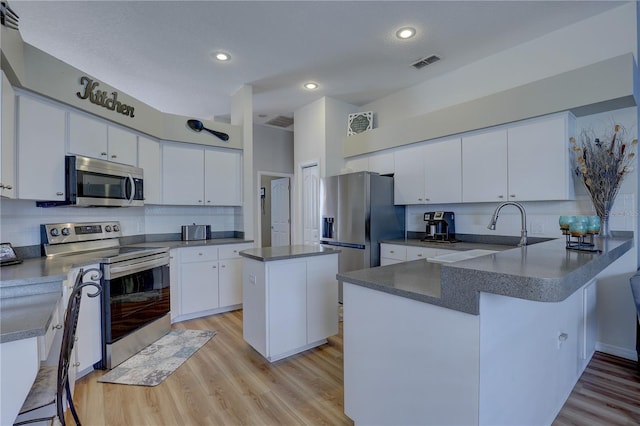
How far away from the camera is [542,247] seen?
1.74 metres

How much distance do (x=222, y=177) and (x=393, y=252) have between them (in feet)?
7.97

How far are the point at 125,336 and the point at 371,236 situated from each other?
8.79ft

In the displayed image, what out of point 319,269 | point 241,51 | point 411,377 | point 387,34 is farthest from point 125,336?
point 387,34

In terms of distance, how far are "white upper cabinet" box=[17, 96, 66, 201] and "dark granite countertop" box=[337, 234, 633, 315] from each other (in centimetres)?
245

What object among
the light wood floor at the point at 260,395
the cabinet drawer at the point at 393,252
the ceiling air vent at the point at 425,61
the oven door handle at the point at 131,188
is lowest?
the light wood floor at the point at 260,395

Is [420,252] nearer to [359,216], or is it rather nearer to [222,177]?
[359,216]

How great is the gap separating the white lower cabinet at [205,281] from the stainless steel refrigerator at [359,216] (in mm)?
1227

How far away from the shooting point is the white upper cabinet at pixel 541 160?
2.71 meters

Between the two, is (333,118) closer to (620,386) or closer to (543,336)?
(543,336)

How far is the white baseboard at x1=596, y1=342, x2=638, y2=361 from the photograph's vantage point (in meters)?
2.54

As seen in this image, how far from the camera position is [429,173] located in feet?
12.1

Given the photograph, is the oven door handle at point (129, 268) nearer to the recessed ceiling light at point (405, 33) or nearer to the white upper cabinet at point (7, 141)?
the white upper cabinet at point (7, 141)

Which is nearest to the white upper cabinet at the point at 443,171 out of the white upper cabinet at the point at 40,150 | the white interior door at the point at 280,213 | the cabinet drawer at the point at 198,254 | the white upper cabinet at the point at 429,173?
the white upper cabinet at the point at 429,173

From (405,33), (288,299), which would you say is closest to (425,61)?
(405,33)
